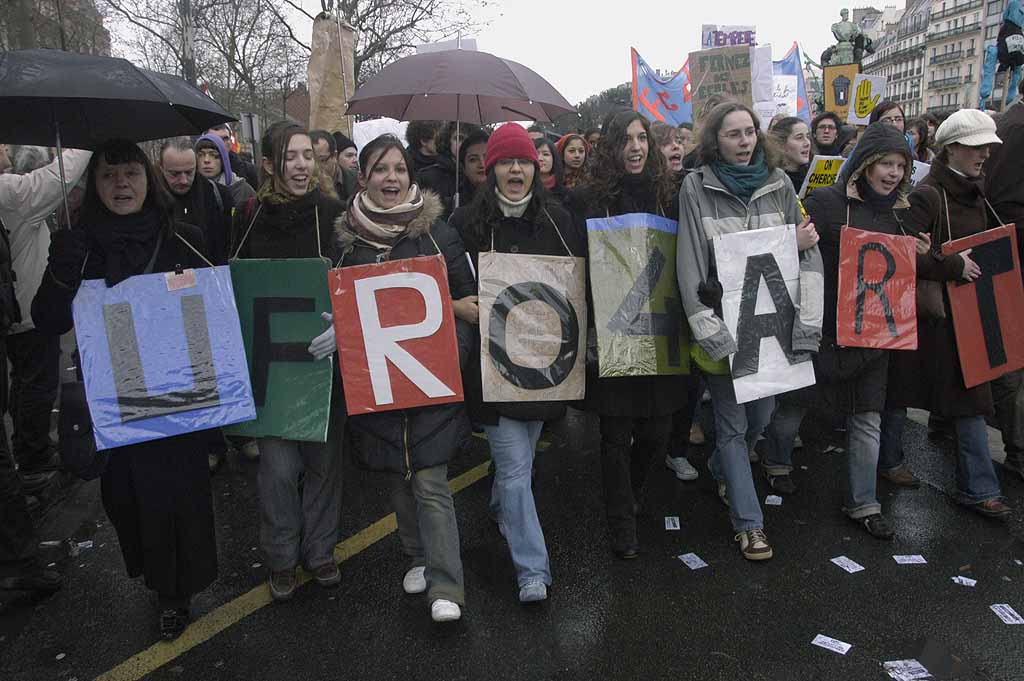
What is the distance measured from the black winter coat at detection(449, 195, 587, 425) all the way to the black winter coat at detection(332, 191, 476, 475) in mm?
122

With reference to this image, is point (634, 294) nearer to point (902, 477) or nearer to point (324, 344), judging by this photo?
point (324, 344)

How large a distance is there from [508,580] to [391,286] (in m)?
1.55

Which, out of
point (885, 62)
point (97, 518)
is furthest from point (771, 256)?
point (885, 62)

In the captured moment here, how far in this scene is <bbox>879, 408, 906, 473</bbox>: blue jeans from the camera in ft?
14.9

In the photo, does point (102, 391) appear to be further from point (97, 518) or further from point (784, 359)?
point (784, 359)

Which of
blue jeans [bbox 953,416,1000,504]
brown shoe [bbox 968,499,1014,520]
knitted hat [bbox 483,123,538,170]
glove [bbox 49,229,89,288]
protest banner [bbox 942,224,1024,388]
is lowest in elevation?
brown shoe [bbox 968,499,1014,520]

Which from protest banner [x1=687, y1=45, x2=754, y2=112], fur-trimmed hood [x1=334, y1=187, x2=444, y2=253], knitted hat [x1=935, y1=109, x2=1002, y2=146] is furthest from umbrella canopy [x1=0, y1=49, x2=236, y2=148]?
protest banner [x1=687, y1=45, x2=754, y2=112]

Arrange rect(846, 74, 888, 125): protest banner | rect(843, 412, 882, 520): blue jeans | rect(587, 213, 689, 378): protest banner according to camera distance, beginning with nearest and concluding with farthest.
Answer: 1. rect(587, 213, 689, 378): protest banner
2. rect(843, 412, 882, 520): blue jeans
3. rect(846, 74, 888, 125): protest banner

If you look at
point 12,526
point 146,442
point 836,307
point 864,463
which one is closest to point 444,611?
point 146,442

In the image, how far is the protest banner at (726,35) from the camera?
13.1m

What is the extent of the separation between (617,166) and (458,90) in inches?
52.9

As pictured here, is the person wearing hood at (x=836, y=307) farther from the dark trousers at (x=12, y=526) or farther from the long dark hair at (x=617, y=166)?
the dark trousers at (x=12, y=526)

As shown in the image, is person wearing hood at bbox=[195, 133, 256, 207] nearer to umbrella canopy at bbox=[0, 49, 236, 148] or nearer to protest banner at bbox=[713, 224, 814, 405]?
umbrella canopy at bbox=[0, 49, 236, 148]

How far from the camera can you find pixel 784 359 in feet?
12.0
